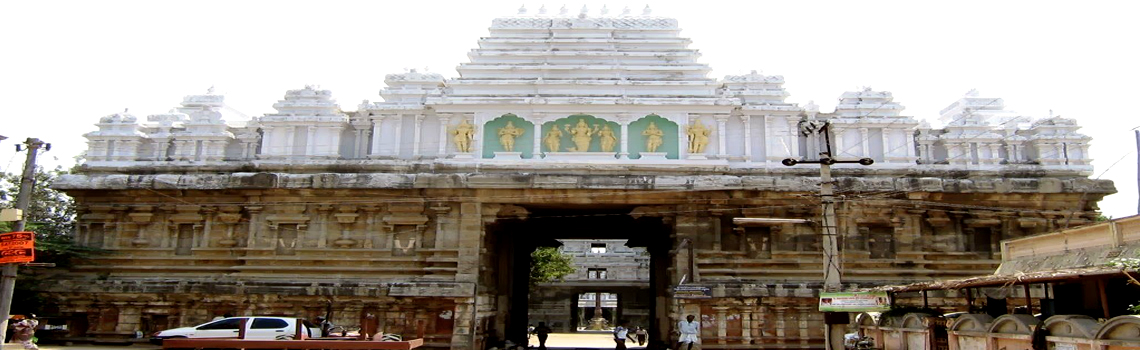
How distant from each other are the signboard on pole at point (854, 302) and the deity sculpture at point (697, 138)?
33.8 ft

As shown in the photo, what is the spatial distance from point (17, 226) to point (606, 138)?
50.4ft

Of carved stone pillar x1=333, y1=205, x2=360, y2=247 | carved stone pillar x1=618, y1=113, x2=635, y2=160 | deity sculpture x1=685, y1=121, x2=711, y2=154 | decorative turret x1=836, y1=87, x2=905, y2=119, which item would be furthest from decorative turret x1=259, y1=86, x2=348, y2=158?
decorative turret x1=836, y1=87, x2=905, y2=119

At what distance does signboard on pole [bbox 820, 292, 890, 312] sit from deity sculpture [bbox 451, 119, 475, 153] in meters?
13.2

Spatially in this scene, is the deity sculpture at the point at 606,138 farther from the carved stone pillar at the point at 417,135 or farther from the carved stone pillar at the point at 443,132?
the carved stone pillar at the point at 417,135

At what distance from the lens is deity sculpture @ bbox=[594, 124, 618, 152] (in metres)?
25.4

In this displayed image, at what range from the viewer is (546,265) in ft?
151

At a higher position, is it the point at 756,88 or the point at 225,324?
the point at 756,88

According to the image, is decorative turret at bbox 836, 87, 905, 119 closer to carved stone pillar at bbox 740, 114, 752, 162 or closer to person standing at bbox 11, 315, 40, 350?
carved stone pillar at bbox 740, 114, 752, 162

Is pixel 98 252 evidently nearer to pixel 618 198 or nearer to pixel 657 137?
pixel 618 198

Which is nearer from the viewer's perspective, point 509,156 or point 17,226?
point 17,226

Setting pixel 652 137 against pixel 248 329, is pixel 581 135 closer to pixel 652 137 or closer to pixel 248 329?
pixel 652 137

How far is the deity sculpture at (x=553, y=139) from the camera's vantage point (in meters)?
25.4

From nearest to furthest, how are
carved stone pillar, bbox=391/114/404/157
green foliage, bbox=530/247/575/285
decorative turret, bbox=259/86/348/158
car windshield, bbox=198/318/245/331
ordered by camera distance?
car windshield, bbox=198/318/245/331 < carved stone pillar, bbox=391/114/404/157 < decorative turret, bbox=259/86/348/158 < green foliage, bbox=530/247/575/285

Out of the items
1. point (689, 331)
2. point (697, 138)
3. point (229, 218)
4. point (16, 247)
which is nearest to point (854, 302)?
point (689, 331)
